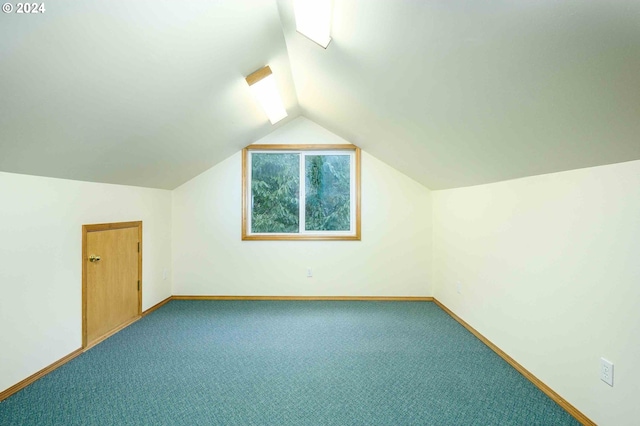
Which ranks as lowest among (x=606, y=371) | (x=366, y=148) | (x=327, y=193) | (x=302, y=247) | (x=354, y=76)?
(x=606, y=371)

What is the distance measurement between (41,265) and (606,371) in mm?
3434

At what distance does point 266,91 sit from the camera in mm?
2730

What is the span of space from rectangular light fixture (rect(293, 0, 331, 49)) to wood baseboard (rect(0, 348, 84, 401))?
9.17 feet

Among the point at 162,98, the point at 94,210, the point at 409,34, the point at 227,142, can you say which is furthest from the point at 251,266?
the point at 409,34

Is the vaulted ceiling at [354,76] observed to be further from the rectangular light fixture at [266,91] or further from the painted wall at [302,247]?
the painted wall at [302,247]

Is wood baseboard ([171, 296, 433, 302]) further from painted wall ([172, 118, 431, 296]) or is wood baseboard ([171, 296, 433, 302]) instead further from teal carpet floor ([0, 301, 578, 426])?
teal carpet floor ([0, 301, 578, 426])

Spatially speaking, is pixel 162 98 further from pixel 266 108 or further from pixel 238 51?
pixel 266 108

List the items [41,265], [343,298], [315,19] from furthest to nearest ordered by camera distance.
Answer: [343,298] < [41,265] < [315,19]

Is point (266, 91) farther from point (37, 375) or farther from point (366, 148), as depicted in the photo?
point (37, 375)

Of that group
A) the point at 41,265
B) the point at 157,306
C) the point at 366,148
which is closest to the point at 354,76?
the point at 366,148

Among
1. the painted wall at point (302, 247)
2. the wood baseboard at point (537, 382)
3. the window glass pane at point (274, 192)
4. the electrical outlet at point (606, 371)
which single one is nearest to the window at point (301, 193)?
the window glass pane at point (274, 192)

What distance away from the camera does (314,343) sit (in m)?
2.74

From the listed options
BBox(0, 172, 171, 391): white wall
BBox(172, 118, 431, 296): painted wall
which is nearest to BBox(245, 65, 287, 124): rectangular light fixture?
BBox(172, 118, 431, 296): painted wall

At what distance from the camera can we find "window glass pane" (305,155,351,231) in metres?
4.18
